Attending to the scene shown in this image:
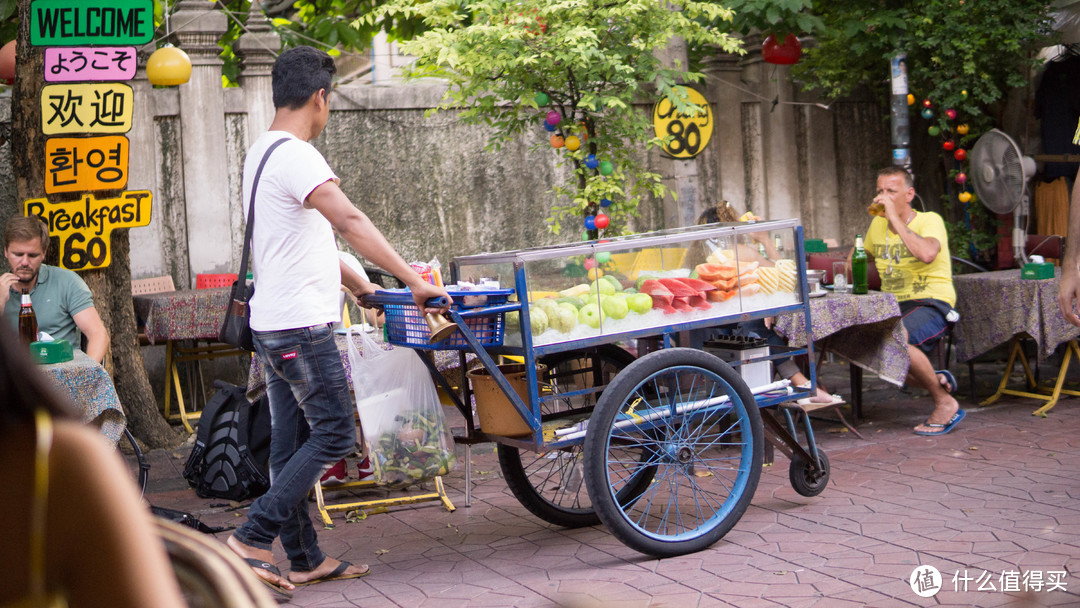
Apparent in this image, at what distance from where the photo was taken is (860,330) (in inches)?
269

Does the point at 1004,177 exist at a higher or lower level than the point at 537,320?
higher

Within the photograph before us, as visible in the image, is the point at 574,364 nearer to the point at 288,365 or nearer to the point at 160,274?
the point at 288,365

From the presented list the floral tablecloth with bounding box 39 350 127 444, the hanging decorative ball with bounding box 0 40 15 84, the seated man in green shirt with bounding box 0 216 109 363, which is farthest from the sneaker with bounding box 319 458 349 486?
the hanging decorative ball with bounding box 0 40 15 84

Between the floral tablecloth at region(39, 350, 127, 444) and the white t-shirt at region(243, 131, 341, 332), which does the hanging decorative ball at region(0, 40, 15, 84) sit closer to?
the floral tablecloth at region(39, 350, 127, 444)

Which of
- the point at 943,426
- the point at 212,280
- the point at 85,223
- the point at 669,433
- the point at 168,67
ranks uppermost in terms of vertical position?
the point at 168,67

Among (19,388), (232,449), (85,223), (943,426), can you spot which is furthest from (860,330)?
(19,388)

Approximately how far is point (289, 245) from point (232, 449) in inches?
81.2

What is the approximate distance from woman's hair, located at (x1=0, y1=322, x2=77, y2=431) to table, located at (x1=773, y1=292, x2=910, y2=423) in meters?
5.42

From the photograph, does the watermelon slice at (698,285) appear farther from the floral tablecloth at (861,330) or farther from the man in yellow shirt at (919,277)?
the man in yellow shirt at (919,277)

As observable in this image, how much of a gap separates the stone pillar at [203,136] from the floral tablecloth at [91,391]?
3518 mm

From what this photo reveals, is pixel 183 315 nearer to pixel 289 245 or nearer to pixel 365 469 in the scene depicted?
pixel 365 469

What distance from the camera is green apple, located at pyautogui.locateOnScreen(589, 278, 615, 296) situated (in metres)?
4.55

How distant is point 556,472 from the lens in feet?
17.8

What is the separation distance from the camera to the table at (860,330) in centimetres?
643
